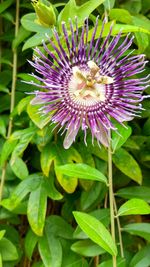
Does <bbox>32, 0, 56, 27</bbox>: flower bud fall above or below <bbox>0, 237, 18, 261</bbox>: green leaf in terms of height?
above

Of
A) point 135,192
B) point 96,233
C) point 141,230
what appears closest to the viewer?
point 96,233

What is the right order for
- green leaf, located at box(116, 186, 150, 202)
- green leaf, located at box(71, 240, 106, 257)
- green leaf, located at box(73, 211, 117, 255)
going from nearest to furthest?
green leaf, located at box(73, 211, 117, 255), green leaf, located at box(71, 240, 106, 257), green leaf, located at box(116, 186, 150, 202)

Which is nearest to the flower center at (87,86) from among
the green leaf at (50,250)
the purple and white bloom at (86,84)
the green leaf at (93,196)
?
the purple and white bloom at (86,84)

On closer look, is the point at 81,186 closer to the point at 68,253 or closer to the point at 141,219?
the point at 68,253

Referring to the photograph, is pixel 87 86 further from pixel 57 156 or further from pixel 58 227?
pixel 58 227

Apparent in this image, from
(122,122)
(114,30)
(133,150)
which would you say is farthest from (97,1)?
(133,150)

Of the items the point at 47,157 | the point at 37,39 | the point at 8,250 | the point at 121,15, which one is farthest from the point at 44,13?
the point at 8,250

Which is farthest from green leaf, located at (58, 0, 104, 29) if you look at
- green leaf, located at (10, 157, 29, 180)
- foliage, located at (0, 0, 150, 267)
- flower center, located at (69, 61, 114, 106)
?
green leaf, located at (10, 157, 29, 180)

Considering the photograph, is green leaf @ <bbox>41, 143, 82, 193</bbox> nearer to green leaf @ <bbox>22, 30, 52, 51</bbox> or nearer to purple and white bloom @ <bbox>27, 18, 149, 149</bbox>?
purple and white bloom @ <bbox>27, 18, 149, 149</bbox>
